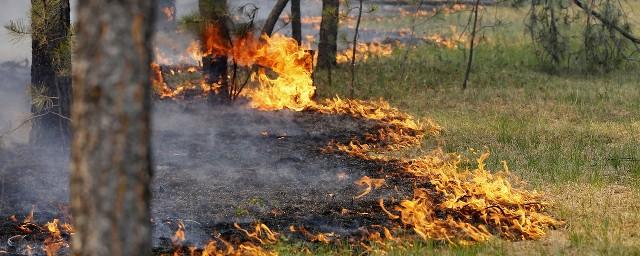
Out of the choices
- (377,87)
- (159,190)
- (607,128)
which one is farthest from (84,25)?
(377,87)

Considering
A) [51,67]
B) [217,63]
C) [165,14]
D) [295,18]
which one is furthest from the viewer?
[165,14]

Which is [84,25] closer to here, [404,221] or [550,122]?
[404,221]

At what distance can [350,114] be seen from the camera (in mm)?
11008

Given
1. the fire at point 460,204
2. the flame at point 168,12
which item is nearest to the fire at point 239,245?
the fire at point 460,204

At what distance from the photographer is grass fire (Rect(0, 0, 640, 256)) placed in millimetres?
2930

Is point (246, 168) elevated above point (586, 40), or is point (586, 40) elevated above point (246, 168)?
point (586, 40)

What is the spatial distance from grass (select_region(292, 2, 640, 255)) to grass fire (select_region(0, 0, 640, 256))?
0.03m

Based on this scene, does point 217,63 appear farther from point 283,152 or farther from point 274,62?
point 283,152

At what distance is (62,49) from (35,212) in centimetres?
194

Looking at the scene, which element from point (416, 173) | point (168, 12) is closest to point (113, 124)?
point (416, 173)

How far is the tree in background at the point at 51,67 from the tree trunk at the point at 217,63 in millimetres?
2821

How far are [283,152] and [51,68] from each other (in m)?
2.50

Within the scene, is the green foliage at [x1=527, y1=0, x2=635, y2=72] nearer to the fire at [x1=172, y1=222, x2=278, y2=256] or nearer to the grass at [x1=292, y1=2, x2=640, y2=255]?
the grass at [x1=292, y1=2, x2=640, y2=255]

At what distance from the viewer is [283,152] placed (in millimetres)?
8750
